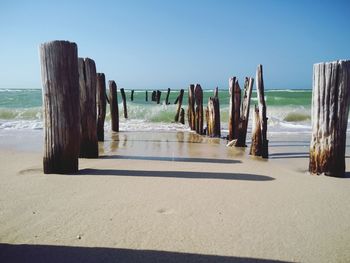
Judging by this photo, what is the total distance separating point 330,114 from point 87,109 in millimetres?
3964

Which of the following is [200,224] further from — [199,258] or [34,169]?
[34,169]

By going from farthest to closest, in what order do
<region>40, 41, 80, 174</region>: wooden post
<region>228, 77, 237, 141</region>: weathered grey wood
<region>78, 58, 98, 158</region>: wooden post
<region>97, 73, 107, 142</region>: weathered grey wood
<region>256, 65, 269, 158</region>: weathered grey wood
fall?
<region>97, 73, 107, 142</region>: weathered grey wood
<region>228, 77, 237, 141</region>: weathered grey wood
<region>256, 65, 269, 158</region>: weathered grey wood
<region>78, 58, 98, 158</region>: wooden post
<region>40, 41, 80, 174</region>: wooden post

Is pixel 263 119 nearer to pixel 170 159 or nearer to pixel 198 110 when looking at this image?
pixel 170 159

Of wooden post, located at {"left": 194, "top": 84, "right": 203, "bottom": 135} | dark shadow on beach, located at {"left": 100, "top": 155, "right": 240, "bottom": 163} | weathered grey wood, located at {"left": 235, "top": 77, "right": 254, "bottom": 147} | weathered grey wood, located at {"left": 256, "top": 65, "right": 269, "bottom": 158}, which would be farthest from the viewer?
wooden post, located at {"left": 194, "top": 84, "right": 203, "bottom": 135}

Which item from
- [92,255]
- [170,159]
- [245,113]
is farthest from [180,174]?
[245,113]

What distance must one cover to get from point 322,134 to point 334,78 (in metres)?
0.75

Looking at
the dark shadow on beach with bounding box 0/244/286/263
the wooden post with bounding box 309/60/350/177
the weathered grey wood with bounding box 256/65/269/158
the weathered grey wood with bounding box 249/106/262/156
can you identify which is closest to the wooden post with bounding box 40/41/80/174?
the dark shadow on beach with bounding box 0/244/286/263

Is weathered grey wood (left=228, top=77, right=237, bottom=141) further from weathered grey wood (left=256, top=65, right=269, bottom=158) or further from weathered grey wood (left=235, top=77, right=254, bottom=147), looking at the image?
weathered grey wood (left=256, top=65, right=269, bottom=158)

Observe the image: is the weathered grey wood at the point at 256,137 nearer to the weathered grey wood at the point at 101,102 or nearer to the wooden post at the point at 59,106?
the wooden post at the point at 59,106

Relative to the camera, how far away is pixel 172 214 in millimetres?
3029

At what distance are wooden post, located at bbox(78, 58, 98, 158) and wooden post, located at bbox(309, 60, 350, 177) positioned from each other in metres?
3.63

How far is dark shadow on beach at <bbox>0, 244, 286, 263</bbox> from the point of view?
2188 mm

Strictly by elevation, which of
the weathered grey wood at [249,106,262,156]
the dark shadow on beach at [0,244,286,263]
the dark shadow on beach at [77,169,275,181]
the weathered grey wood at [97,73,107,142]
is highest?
the weathered grey wood at [97,73,107,142]

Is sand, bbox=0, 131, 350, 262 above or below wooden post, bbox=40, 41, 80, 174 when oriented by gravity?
below
